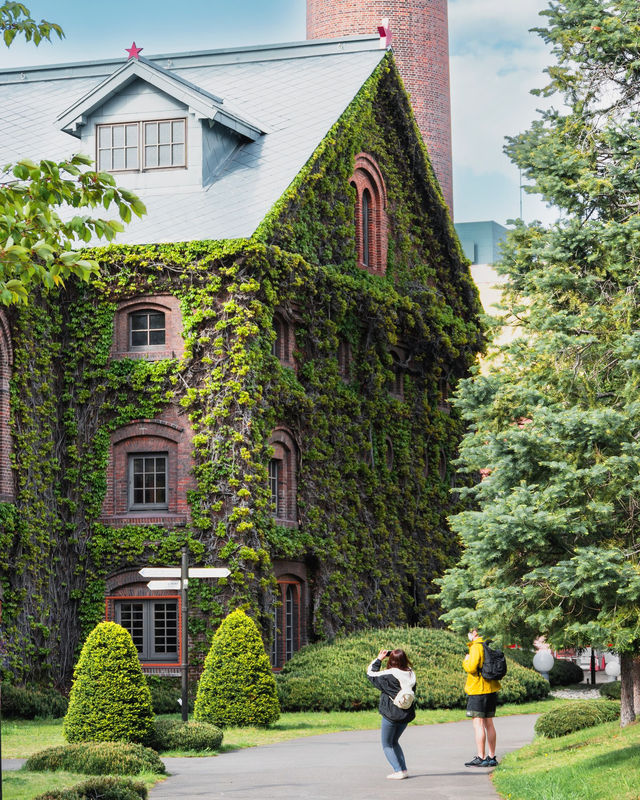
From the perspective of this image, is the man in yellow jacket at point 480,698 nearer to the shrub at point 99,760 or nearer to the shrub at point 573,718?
the shrub at point 573,718

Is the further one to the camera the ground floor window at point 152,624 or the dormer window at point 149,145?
the dormer window at point 149,145

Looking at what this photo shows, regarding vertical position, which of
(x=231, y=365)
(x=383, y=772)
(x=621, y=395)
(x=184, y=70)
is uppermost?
(x=184, y=70)

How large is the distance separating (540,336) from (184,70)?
2186cm

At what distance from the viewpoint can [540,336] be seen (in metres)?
16.0

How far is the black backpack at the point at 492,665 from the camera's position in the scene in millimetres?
16094

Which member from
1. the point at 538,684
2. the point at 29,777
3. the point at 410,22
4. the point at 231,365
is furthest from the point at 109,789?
the point at 410,22

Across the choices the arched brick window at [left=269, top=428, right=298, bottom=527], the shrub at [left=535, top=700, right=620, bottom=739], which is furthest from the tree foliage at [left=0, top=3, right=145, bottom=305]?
the arched brick window at [left=269, top=428, right=298, bottom=527]

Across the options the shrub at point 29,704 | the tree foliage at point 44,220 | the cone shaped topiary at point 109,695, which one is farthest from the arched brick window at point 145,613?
the tree foliage at point 44,220

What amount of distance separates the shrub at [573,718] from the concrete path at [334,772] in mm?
702

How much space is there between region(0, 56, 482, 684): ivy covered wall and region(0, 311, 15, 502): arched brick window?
0.71 ft

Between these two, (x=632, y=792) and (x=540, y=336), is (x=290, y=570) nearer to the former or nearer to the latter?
(x=540, y=336)

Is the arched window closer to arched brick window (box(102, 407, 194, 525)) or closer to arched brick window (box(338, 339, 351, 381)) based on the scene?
arched brick window (box(102, 407, 194, 525))

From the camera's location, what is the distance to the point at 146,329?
2844cm

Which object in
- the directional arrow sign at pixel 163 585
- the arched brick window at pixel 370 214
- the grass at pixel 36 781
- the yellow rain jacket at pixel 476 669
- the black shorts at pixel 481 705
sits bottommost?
the grass at pixel 36 781
